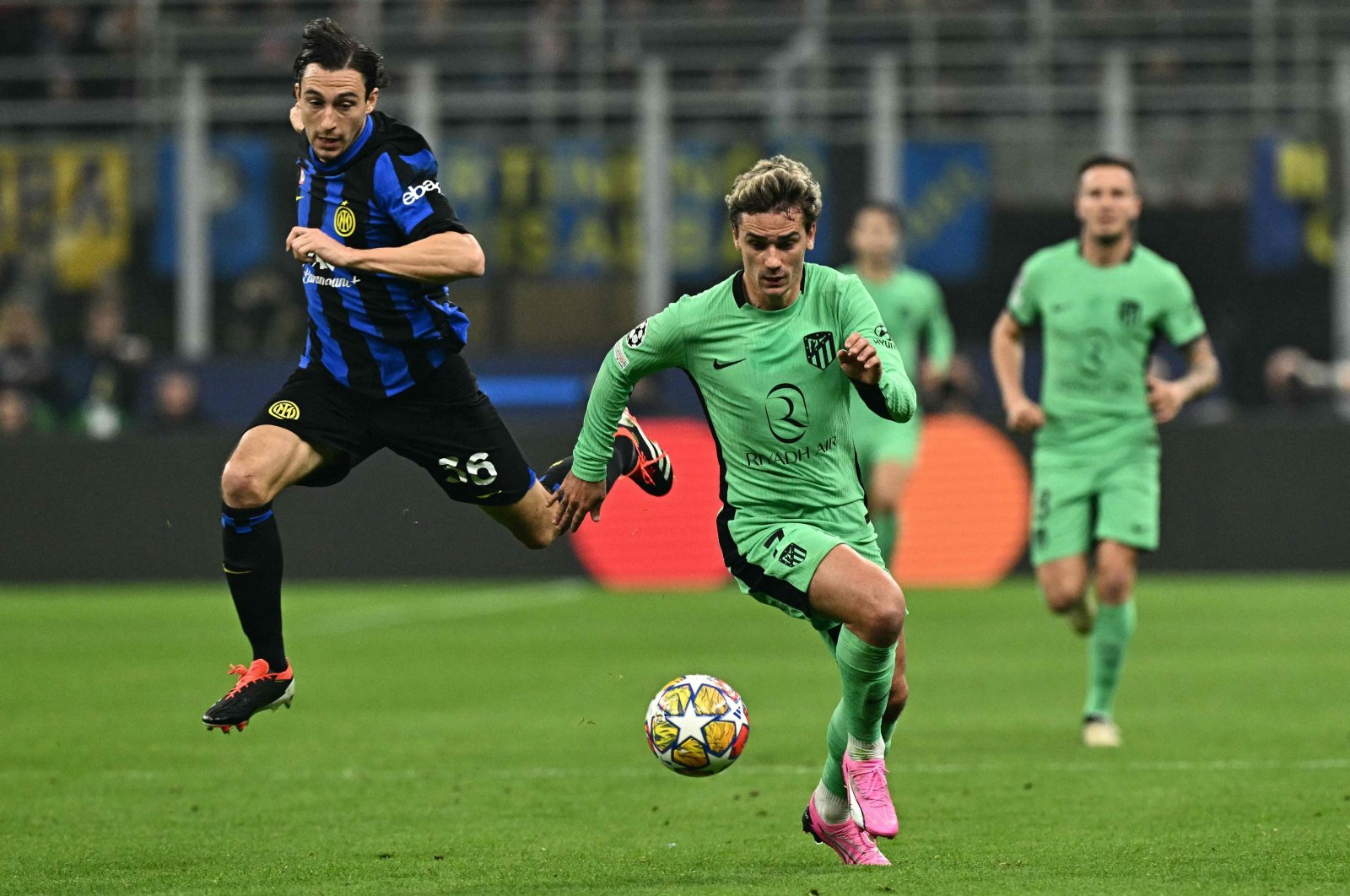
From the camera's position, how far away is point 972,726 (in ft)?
32.4

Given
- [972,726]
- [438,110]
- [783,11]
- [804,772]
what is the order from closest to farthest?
[804,772], [972,726], [438,110], [783,11]

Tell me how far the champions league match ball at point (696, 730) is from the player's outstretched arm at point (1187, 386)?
11.0 feet

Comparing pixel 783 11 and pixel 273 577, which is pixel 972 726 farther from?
pixel 783 11

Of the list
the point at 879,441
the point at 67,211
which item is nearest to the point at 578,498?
the point at 879,441

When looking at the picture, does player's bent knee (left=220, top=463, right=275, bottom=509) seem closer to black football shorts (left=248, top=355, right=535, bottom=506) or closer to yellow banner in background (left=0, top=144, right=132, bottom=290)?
black football shorts (left=248, top=355, right=535, bottom=506)

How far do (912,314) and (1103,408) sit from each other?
420 cm

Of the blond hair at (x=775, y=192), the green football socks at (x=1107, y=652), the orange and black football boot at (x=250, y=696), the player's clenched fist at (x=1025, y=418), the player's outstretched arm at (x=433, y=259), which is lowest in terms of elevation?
the green football socks at (x=1107, y=652)

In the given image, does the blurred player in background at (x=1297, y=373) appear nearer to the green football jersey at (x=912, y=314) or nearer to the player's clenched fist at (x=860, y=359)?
the green football jersey at (x=912, y=314)

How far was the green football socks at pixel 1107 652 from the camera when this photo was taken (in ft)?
30.6

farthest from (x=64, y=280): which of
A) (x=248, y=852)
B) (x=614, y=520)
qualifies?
(x=248, y=852)

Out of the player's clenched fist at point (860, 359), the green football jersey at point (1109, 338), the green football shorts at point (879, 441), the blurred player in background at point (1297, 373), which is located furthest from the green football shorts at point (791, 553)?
the blurred player in background at point (1297, 373)

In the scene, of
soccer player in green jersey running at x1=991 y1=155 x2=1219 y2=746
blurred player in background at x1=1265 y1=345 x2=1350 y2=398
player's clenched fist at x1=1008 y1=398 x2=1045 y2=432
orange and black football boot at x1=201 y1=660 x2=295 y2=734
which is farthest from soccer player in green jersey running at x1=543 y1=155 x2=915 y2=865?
blurred player in background at x1=1265 y1=345 x2=1350 y2=398

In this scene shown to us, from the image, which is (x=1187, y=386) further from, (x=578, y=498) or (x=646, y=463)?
(x=578, y=498)

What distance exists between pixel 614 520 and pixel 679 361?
1096 centimetres
